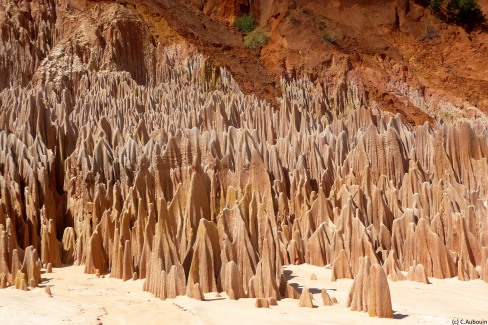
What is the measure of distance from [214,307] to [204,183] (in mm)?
4509

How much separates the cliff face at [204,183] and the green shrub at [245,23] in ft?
31.4

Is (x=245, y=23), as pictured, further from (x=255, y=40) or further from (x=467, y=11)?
(x=467, y=11)

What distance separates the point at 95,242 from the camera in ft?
36.2

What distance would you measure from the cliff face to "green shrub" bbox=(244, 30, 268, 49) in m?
6.04

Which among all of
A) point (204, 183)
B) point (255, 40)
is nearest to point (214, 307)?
point (204, 183)

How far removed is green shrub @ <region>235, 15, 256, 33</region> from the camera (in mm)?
32844

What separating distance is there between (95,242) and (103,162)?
2.69m

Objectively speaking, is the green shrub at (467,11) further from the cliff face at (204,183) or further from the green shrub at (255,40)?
the cliff face at (204,183)

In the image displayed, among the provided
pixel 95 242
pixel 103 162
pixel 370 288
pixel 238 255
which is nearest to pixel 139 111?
pixel 103 162

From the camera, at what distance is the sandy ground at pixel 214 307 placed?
7309 millimetres

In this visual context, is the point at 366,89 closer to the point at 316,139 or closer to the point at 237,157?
the point at 316,139

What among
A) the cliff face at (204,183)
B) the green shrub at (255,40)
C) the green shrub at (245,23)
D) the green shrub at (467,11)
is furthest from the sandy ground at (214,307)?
the green shrub at (467,11)

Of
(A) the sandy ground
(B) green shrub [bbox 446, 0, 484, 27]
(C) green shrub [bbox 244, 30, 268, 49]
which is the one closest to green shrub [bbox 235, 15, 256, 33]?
(C) green shrub [bbox 244, 30, 268, 49]

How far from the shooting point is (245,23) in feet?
108
